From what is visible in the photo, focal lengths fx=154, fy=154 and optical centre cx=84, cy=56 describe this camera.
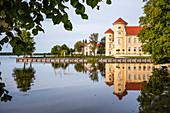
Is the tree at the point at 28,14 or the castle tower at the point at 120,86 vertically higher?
the tree at the point at 28,14

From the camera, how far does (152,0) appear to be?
62.3 feet

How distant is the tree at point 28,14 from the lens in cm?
214

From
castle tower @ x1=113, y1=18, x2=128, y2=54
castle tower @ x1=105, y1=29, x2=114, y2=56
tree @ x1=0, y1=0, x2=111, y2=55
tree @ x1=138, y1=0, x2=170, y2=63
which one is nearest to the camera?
tree @ x1=0, y1=0, x2=111, y2=55

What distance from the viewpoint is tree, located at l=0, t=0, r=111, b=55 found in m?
2.14

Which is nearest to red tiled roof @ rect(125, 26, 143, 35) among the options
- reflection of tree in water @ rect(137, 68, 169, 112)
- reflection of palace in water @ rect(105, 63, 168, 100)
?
reflection of palace in water @ rect(105, 63, 168, 100)

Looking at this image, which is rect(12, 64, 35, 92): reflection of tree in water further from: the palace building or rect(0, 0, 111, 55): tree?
the palace building

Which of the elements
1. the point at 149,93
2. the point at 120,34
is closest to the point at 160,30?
the point at 149,93

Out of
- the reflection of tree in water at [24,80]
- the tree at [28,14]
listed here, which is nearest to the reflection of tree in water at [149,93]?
the tree at [28,14]

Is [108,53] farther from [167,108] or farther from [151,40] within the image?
[167,108]

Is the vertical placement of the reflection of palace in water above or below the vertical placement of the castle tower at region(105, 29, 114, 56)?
below

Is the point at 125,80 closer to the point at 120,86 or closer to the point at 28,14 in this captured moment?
the point at 120,86

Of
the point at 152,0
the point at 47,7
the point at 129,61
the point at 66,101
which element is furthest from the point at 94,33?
the point at 47,7

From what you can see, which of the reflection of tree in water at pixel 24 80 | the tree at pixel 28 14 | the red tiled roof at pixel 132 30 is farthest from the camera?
the red tiled roof at pixel 132 30

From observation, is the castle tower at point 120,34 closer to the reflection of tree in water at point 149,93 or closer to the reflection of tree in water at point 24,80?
the reflection of tree in water at point 24,80
